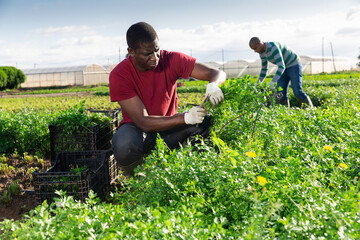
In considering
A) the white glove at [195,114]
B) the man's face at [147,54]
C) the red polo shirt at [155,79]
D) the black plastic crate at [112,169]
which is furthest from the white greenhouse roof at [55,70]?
the white glove at [195,114]

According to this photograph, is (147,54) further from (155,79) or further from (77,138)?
(77,138)

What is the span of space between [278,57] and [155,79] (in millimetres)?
3327

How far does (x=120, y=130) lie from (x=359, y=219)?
2546 mm

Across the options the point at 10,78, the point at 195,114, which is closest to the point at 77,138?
the point at 195,114

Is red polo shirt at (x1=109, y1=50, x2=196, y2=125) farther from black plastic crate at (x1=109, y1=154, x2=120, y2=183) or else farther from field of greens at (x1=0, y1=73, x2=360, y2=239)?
field of greens at (x1=0, y1=73, x2=360, y2=239)

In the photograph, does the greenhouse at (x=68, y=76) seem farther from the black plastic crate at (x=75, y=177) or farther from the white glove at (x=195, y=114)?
the white glove at (x=195, y=114)

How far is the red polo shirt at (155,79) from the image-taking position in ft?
12.0

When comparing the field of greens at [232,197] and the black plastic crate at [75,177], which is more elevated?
the field of greens at [232,197]

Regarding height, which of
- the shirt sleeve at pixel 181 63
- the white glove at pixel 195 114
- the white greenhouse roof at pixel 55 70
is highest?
the white greenhouse roof at pixel 55 70

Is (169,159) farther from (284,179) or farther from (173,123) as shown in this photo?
(173,123)

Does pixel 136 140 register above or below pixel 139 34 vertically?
below

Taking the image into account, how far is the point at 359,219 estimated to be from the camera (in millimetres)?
1616

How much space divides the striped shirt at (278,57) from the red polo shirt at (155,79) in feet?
8.50

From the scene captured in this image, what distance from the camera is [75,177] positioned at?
125 inches
